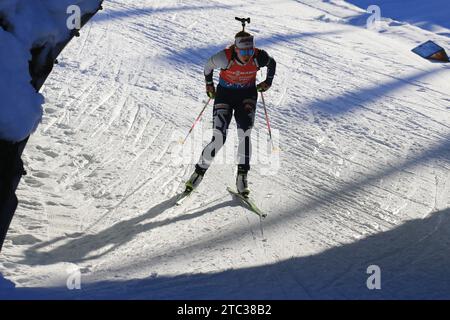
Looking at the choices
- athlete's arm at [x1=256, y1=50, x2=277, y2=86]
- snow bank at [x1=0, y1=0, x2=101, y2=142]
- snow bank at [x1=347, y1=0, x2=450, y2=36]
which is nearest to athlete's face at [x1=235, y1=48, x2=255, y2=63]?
athlete's arm at [x1=256, y1=50, x2=277, y2=86]

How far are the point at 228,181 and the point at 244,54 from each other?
167 cm

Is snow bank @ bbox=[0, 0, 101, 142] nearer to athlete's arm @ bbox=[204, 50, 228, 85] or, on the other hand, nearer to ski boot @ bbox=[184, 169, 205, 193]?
athlete's arm @ bbox=[204, 50, 228, 85]

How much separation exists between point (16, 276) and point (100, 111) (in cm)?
422

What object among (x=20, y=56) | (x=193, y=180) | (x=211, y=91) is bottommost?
(x=20, y=56)

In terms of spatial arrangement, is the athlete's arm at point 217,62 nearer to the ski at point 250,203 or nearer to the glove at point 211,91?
the glove at point 211,91

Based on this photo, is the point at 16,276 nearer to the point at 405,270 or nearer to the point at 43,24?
the point at 43,24

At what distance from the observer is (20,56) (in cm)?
460

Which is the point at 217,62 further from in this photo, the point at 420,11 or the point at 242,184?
the point at 420,11

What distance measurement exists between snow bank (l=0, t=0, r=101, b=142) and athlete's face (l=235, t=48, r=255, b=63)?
2.02 m

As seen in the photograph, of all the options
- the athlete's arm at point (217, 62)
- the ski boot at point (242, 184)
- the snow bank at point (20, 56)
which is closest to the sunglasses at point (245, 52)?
the athlete's arm at point (217, 62)

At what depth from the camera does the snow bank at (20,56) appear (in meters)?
4.46

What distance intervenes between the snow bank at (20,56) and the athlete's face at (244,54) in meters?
2.02

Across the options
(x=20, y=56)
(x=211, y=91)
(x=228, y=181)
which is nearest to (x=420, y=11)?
(x=228, y=181)
